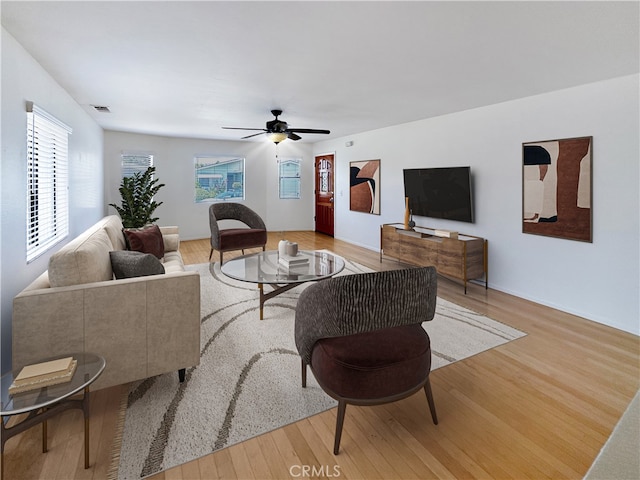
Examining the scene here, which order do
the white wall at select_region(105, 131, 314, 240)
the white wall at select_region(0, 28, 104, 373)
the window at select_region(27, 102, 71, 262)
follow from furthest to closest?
1. the white wall at select_region(105, 131, 314, 240)
2. the window at select_region(27, 102, 71, 262)
3. the white wall at select_region(0, 28, 104, 373)

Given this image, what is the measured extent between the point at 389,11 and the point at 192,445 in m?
2.69

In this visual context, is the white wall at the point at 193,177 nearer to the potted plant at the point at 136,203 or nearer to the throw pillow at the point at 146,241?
the potted plant at the point at 136,203

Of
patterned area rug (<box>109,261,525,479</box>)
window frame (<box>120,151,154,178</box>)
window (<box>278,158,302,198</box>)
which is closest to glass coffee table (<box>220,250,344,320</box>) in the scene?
patterned area rug (<box>109,261,525,479</box>)

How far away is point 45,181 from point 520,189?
16.3 ft

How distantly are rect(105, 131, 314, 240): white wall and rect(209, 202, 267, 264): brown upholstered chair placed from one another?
2.58m

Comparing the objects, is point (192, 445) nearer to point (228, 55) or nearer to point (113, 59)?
point (228, 55)

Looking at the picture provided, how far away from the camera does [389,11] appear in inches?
81.4

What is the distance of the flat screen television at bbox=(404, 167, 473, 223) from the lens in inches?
183

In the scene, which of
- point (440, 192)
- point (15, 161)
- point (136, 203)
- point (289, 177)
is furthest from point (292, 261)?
point (289, 177)

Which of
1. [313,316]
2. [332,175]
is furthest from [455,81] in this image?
[332,175]

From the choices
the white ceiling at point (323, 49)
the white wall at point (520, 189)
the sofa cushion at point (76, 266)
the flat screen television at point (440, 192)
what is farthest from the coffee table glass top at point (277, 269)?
the white wall at point (520, 189)

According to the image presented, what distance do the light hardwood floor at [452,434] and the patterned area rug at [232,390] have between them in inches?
3.6

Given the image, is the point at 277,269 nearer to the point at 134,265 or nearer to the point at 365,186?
the point at 134,265

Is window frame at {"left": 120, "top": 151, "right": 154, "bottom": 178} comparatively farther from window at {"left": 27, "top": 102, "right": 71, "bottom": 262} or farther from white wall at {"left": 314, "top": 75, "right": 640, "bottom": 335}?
white wall at {"left": 314, "top": 75, "right": 640, "bottom": 335}
